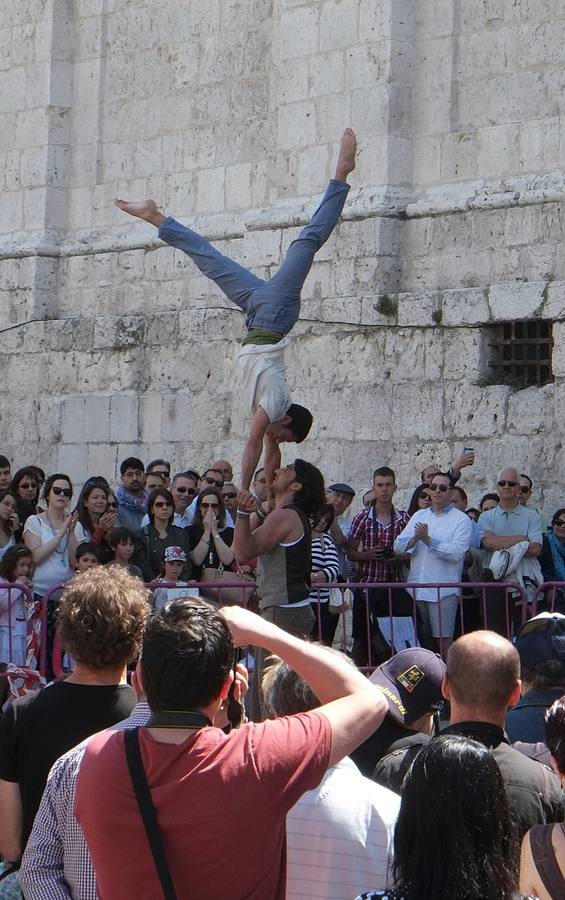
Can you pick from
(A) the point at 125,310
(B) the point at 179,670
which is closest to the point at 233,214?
(A) the point at 125,310

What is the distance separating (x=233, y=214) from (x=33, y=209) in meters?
2.37

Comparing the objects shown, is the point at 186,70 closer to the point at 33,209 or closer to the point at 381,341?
the point at 33,209

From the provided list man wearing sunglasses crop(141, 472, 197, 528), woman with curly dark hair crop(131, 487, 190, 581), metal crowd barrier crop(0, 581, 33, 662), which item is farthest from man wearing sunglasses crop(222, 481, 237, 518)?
metal crowd barrier crop(0, 581, 33, 662)

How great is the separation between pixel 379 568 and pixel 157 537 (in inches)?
60.0

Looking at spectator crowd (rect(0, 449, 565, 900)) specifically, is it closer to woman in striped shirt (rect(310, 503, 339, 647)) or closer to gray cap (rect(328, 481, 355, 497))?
woman in striped shirt (rect(310, 503, 339, 647))

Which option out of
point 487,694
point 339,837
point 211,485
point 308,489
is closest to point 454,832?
point 339,837

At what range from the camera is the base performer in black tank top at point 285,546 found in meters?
7.00

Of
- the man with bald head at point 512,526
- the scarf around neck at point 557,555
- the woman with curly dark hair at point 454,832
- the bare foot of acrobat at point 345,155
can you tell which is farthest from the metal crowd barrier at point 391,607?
the woman with curly dark hair at point 454,832

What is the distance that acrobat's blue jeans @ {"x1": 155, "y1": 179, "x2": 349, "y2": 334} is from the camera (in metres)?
9.54

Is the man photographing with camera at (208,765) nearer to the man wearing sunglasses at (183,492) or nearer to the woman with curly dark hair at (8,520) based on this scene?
the woman with curly dark hair at (8,520)

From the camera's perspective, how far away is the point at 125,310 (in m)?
13.6

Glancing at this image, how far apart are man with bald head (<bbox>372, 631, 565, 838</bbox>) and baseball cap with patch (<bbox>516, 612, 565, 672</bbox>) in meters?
0.95

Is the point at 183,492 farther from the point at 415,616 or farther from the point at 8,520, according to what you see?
the point at 415,616

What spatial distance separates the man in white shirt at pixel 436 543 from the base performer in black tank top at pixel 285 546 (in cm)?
241
